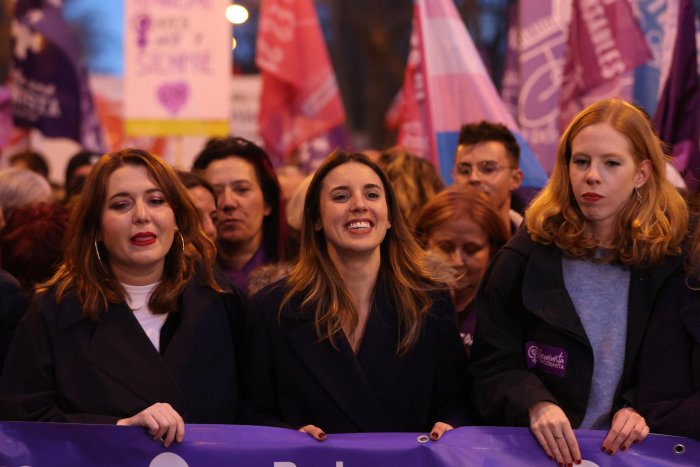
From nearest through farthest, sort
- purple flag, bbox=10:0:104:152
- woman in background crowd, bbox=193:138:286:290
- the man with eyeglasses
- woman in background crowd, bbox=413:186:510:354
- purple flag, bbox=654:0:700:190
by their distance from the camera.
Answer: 1. woman in background crowd, bbox=413:186:510:354
2. woman in background crowd, bbox=193:138:286:290
3. the man with eyeglasses
4. purple flag, bbox=654:0:700:190
5. purple flag, bbox=10:0:104:152

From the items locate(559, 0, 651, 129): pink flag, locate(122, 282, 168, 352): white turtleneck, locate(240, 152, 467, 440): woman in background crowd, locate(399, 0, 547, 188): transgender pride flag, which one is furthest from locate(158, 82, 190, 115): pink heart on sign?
locate(122, 282, 168, 352): white turtleneck

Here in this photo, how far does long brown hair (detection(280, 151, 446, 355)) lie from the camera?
4.07 metres

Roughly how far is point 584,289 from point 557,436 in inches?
21.0

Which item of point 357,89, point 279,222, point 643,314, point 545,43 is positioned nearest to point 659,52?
point 545,43

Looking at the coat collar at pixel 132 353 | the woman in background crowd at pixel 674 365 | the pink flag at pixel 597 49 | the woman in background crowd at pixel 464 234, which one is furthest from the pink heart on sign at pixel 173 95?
the woman in background crowd at pixel 674 365

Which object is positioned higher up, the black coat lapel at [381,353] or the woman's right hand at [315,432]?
the black coat lapel at [381,353]

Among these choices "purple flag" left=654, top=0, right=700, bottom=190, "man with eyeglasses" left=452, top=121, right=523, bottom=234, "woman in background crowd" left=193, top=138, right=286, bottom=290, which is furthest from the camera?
"purple flag" left=654, top=0, right=700, bottom=190

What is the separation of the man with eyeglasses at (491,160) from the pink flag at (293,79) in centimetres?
274

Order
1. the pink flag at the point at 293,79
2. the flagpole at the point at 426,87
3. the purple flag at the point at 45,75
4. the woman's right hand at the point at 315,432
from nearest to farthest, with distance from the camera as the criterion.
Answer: the woman's right hand at the point at 315,432 < the flagpole at the point at 426,87 < the pink flag at the point at 293,79 < the purple flag at the point at 45,75

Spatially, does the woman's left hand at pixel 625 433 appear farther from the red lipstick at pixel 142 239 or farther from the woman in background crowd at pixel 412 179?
the woman in background crowd at pixel 412 179

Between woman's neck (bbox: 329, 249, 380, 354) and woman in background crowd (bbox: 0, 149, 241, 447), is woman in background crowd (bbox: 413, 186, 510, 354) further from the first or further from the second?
woman in background crowd (bbox: 0, 149, 241, 447)

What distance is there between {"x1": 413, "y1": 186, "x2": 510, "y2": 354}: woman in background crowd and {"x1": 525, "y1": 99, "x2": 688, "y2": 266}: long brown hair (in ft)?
3.26

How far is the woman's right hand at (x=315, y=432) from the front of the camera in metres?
3.78

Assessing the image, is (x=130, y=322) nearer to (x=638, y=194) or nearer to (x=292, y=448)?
(x=292, y=448)
